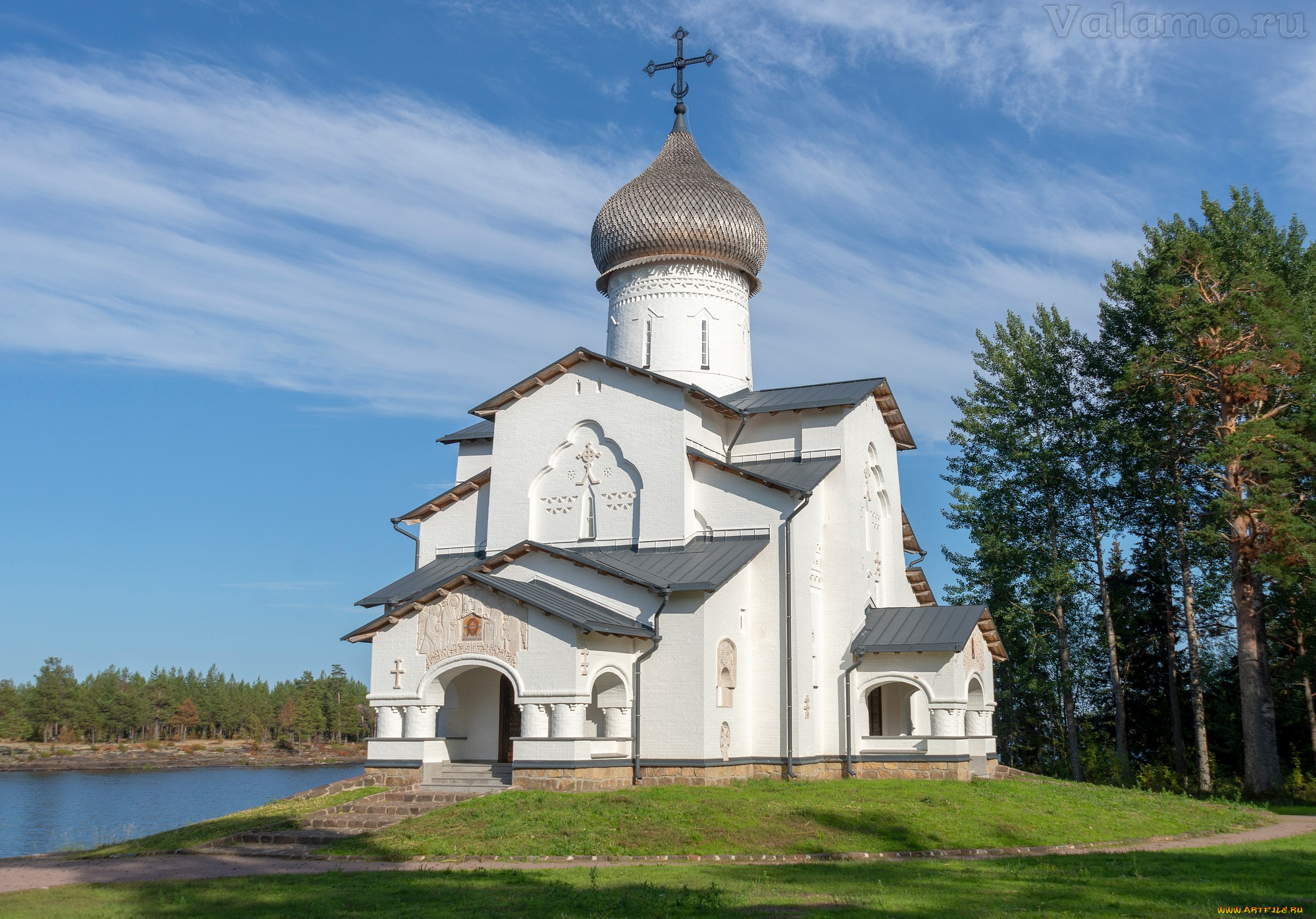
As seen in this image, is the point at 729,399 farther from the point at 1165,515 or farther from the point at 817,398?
the point at 1165,515

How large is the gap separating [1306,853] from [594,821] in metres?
7.69

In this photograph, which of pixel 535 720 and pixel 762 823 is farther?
pixel 535 720

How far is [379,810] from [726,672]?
219 inches

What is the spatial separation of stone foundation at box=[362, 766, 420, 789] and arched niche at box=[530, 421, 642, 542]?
4.79 metres

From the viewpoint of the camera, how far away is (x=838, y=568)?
60.6 ft

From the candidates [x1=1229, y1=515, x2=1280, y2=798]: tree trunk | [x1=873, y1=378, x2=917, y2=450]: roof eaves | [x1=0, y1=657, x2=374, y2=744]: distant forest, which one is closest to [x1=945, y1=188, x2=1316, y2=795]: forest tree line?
[x1=1229, y1=515, x2=1280, y2=798]: tree trunk

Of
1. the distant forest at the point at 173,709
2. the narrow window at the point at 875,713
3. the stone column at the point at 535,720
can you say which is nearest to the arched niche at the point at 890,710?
the narrow window at the point at 875,713

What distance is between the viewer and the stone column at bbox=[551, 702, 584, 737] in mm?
14539

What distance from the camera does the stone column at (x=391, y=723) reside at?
51.6 ft

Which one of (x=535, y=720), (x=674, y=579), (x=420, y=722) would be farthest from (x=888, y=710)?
(x=420, y=722)

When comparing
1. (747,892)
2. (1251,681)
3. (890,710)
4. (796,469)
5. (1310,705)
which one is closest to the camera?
(747,892)

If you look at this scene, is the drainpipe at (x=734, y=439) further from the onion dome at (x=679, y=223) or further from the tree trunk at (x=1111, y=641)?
the tree trunk at (x=1111, y=641)

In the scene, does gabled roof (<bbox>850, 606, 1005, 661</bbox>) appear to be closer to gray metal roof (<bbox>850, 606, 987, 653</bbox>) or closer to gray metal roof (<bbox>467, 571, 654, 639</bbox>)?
gray metal roof (<bbox>850, 606, 987, 653</bbox>)

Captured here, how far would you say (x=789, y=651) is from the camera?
56.3ft
